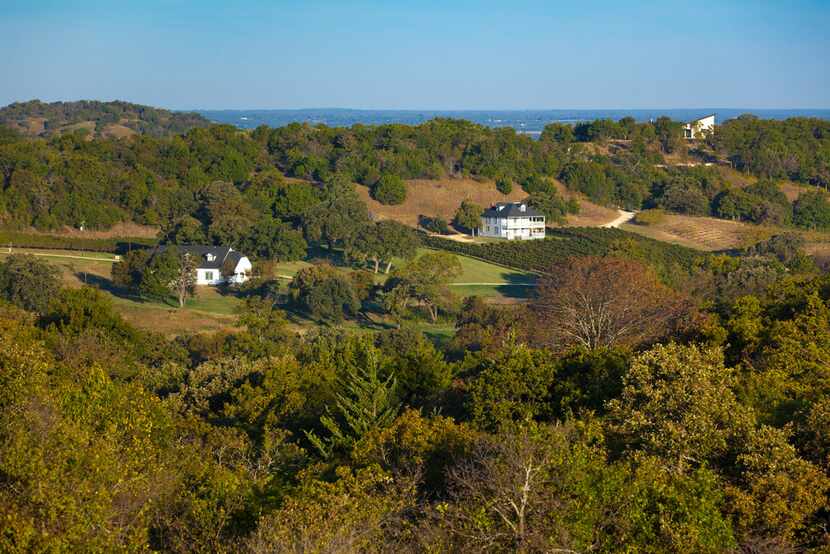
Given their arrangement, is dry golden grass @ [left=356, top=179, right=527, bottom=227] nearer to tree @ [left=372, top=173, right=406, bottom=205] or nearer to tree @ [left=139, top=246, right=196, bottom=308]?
tree @ [left=372, top=173, right=406, bottom=205]

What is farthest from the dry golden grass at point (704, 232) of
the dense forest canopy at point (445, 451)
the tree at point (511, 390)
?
the tree at point (511, 390)

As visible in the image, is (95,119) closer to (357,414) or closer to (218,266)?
(218,266)

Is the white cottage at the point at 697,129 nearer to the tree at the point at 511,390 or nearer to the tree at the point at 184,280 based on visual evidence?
the tree at the point at 184,280

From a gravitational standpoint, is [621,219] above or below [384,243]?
below

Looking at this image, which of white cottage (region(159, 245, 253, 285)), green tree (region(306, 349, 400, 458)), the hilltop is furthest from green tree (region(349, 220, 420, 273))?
the hilltop

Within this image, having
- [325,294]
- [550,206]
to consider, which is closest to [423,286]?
[325,294]

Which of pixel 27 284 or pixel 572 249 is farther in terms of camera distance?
pixel 572 249

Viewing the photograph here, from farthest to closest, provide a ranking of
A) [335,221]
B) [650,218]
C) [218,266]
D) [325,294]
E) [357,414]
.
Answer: [650,218] → [335,221] → [218,266] → [325,294] → [357,414]
